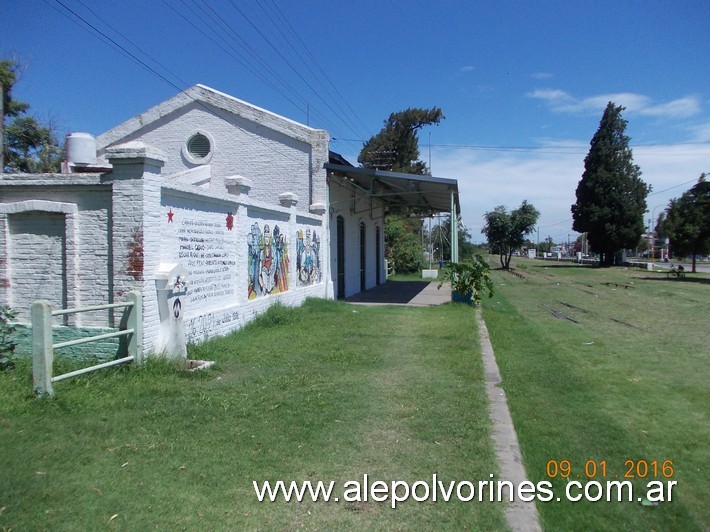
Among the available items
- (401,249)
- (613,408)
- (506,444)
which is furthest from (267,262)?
(401,249)

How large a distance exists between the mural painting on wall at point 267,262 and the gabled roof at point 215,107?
5104 mm

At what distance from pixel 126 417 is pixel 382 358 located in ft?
14.1

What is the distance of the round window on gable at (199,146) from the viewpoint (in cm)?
1816

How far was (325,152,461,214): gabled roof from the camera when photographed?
16688mm

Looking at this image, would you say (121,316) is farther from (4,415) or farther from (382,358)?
(382,358)

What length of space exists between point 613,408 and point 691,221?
3773 cm

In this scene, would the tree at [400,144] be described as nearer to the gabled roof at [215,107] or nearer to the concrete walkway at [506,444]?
the gabled roof at [215,107]

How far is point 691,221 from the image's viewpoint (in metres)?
38.0

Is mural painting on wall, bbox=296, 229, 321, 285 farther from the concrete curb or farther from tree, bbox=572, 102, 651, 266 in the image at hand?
tree, bbox=572, 102, 651, 266

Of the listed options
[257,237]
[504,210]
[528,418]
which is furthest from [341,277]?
[504,210]

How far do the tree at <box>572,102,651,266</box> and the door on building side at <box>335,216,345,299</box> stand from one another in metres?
41.8

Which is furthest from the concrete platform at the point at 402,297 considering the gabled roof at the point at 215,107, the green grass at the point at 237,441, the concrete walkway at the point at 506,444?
the green grass at the point at 237,441

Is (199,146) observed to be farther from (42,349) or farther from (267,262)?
(42,349)

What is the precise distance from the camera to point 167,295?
7648 mm
